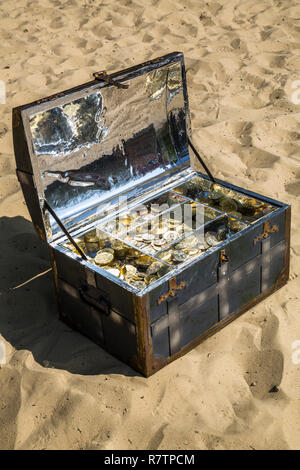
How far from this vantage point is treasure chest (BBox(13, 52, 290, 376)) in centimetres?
317

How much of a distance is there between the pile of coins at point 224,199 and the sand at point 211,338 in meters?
0.42

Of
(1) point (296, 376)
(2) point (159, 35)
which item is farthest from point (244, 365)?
(2) point (159, 35)

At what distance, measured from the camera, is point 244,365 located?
3.27 meters

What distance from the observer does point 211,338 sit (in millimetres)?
3432

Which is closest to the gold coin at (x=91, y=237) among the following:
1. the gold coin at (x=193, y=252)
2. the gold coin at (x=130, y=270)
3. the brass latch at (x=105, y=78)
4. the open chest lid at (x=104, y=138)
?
the open chest lid at (x=104, y=138)

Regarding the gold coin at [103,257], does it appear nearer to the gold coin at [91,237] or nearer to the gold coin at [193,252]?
the gold coin at [91,237]

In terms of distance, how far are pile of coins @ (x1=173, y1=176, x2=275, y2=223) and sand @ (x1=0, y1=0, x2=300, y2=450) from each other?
42cm

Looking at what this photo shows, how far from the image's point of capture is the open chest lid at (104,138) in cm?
330

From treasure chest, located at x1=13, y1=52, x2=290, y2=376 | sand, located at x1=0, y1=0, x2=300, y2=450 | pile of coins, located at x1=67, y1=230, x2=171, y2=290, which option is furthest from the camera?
pile of coins, located at x1=67, y1=230, x2=171, y2=290

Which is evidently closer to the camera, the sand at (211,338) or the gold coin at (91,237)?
the sand at (211,338)

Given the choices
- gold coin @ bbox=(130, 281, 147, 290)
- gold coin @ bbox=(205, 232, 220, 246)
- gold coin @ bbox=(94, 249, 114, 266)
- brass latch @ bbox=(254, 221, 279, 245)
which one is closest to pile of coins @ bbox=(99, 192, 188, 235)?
gold coin @ bbox=(94, 249, 114, 266)

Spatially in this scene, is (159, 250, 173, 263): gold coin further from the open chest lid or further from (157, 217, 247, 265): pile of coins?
the open chest lid

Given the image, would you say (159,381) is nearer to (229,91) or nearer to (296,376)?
(296,376)

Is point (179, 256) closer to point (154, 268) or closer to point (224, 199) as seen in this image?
point (154, 268)
